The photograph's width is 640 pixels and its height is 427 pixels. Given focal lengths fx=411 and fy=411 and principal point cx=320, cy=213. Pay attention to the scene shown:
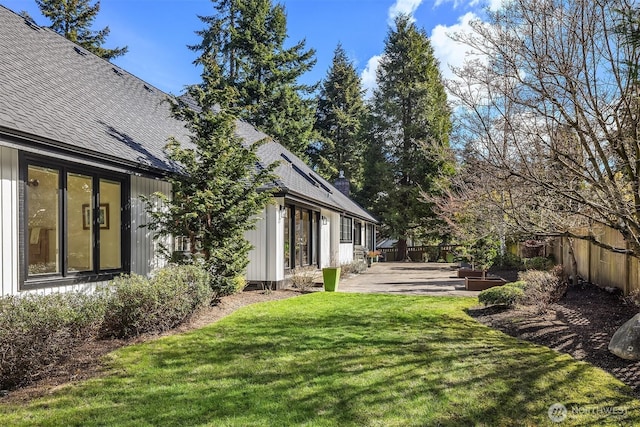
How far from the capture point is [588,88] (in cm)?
509

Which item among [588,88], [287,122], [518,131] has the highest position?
[287,122]

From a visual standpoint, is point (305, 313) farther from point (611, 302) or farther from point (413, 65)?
point (413, 65)

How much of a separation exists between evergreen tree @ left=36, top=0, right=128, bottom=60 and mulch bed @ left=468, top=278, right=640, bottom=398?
2690 cm

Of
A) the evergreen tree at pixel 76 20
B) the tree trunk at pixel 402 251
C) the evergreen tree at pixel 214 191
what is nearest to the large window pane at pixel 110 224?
the evergreen tree at pixel 214 191

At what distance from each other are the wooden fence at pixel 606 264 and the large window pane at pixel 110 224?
847cm

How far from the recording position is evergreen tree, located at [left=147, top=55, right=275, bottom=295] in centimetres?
827

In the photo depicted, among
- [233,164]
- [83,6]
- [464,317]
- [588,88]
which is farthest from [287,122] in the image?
[588,88]

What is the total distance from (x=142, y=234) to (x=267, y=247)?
11.5 feet

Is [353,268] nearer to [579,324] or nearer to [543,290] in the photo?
[543,290]

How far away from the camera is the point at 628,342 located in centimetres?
494

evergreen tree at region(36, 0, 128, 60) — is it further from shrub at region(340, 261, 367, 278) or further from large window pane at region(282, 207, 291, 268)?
shrub at region(340, 261, 367, 278)

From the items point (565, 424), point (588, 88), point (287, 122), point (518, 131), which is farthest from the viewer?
point (287, 122)

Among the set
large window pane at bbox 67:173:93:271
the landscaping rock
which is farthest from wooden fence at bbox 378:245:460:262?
large window pane at bbox 67:173:93:271

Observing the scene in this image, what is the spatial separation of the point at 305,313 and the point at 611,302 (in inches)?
241
